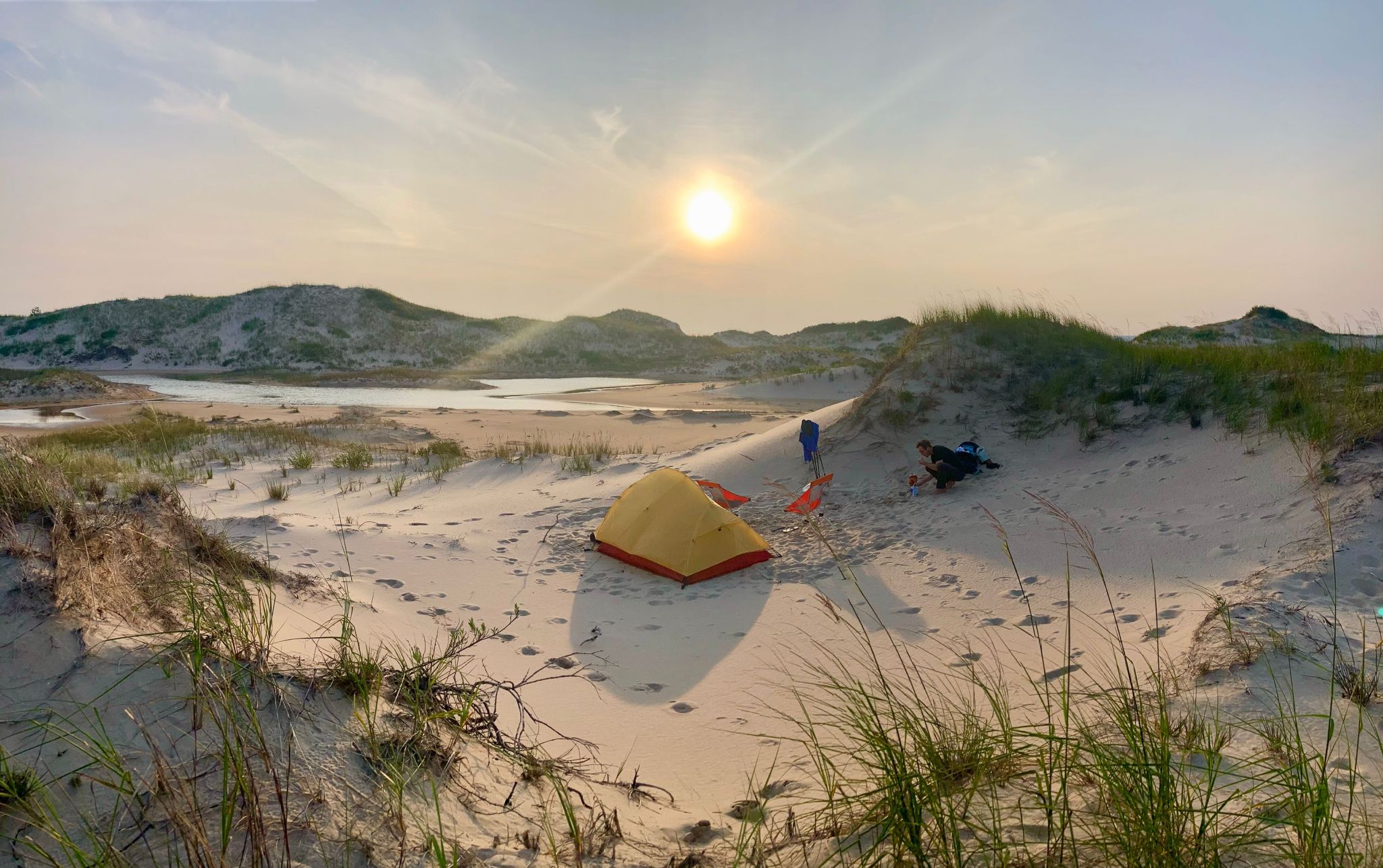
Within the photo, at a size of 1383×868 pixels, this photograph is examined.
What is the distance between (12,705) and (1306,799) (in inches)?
182

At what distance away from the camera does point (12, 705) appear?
248cm

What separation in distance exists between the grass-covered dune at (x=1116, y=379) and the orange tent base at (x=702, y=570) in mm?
4882

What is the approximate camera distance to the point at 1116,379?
404 inches

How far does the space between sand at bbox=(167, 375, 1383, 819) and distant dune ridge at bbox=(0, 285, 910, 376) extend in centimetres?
4246

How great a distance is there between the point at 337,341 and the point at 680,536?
69444 mm

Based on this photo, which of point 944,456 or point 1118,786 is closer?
point 1118,786

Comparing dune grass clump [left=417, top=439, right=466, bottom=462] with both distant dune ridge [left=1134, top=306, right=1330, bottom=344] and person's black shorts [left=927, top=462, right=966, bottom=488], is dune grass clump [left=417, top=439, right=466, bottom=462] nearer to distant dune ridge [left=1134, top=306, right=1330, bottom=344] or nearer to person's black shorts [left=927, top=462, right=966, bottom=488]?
person's black shorts [left=927, top=462, right=966, bottom=488]

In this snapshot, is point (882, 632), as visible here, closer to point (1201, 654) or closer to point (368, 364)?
point (1201, 654)

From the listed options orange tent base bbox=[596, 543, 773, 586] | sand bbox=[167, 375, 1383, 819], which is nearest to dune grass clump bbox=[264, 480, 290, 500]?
sand bbox=[167, 375, 1383, 819]

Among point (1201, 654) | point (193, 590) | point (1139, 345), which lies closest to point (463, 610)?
point (193, 590)

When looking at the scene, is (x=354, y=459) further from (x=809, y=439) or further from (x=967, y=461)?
(x=967, y=461)

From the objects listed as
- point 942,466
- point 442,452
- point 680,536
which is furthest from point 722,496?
point 442,452

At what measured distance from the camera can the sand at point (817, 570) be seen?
4227 mm

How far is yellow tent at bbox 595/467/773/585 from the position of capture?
7102mm
